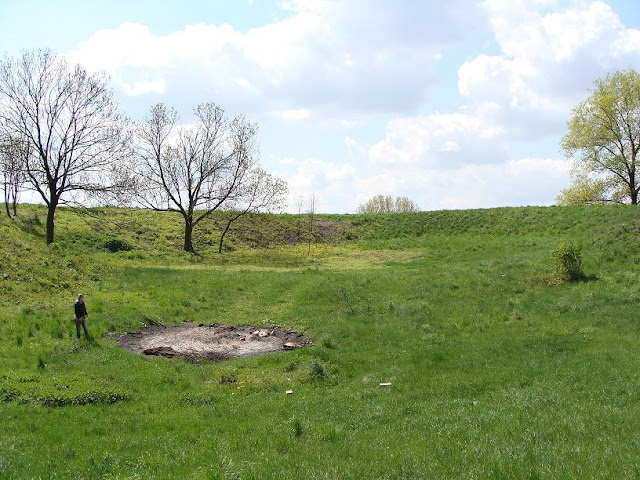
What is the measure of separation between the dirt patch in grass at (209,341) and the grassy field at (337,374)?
2.91ft

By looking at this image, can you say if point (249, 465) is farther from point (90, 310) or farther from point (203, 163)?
point (203, 163)

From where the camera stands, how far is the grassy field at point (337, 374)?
7988mm

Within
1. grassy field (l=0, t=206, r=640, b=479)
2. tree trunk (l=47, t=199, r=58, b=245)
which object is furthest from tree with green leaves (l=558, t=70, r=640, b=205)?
tree trunk (l=47, t=199, r=58, b=245)

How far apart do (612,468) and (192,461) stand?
249 inches

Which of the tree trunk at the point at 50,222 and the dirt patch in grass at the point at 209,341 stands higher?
the tree trunk at the point at 50,222

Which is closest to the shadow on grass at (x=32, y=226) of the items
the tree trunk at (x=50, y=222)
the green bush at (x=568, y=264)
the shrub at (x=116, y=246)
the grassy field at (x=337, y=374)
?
the tree trunk at (x=50, y=222)

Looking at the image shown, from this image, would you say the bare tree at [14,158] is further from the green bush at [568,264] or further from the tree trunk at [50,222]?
the green bush at [568,264]

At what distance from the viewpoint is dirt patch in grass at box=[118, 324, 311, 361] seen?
18.4 meters

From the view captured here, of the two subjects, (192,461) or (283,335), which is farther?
(283,335)

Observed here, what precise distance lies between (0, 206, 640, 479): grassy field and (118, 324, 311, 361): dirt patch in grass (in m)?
0.89

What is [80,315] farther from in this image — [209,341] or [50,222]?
[50,222]

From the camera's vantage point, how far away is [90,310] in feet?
74.0

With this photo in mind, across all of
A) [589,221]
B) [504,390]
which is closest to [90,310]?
[504,390]

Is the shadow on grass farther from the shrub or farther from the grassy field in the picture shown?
the grassy field
